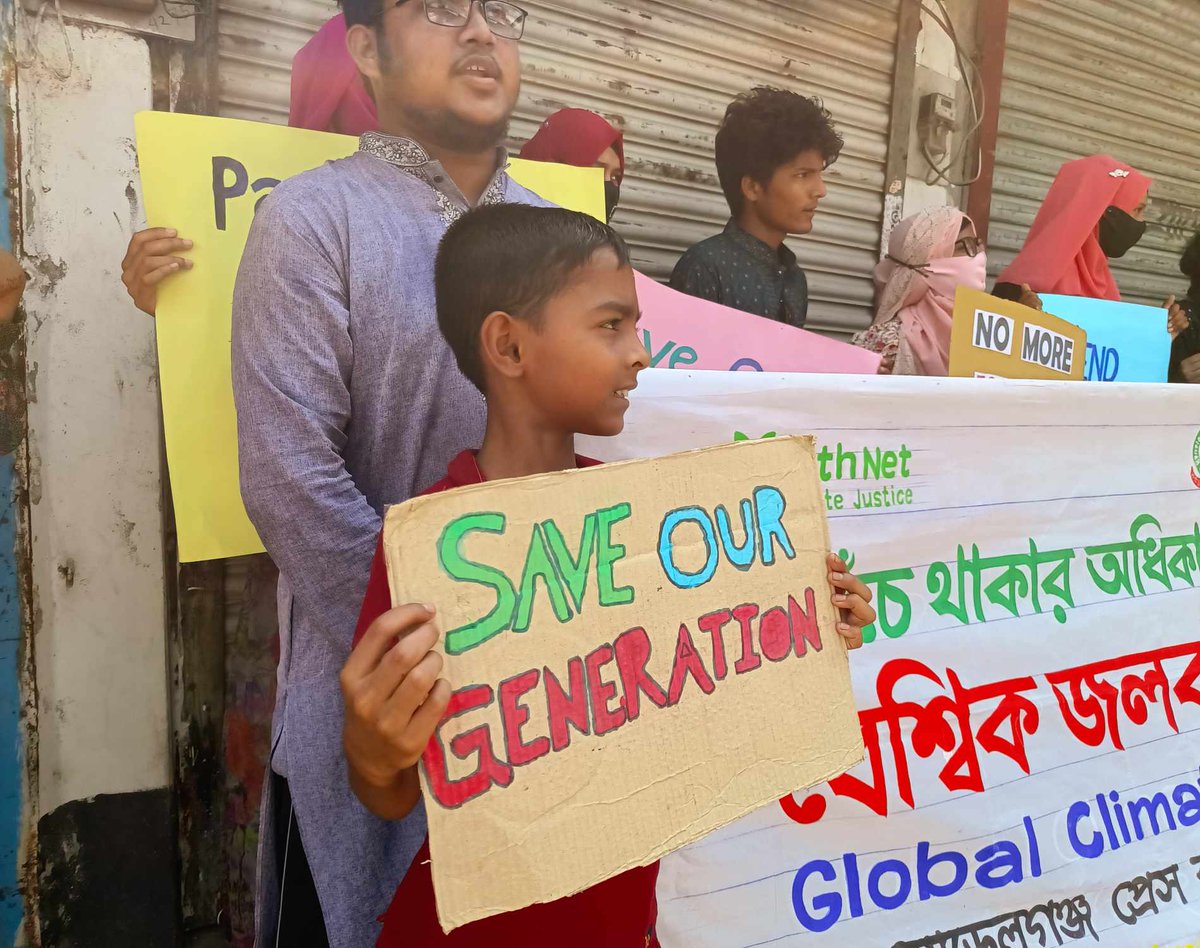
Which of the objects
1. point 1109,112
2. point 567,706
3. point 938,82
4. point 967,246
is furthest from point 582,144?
point 1109,112

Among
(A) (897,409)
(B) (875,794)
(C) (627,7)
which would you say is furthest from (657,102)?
(B) (875,794)

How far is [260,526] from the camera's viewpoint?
1203mm

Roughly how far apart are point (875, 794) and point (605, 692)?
91 cm

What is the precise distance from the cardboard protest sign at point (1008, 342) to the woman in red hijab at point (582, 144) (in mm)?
1060

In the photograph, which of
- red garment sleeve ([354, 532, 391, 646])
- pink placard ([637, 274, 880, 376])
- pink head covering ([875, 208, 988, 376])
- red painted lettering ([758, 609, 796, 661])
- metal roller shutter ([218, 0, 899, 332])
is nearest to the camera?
red garment sleeve ([354, 532, 391, 646])

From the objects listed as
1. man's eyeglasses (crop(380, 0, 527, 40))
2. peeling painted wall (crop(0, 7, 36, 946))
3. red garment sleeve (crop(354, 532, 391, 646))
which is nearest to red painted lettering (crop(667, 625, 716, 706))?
red garment sleeve (crop(354, 532, 391, 646))

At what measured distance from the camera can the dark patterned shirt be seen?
2.41m

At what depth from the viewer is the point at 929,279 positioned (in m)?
2.82

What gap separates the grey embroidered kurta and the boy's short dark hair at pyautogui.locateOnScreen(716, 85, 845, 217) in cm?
154

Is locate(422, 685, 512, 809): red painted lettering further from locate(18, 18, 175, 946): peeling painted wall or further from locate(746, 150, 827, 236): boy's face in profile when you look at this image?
locate(746, 150, 827, 236): boy's face in profile

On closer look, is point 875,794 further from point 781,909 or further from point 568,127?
point 568,127

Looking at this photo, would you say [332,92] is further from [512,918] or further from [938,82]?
[938,82]

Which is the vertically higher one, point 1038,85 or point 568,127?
point 1038,85

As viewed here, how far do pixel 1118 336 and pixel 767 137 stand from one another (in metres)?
1.24
